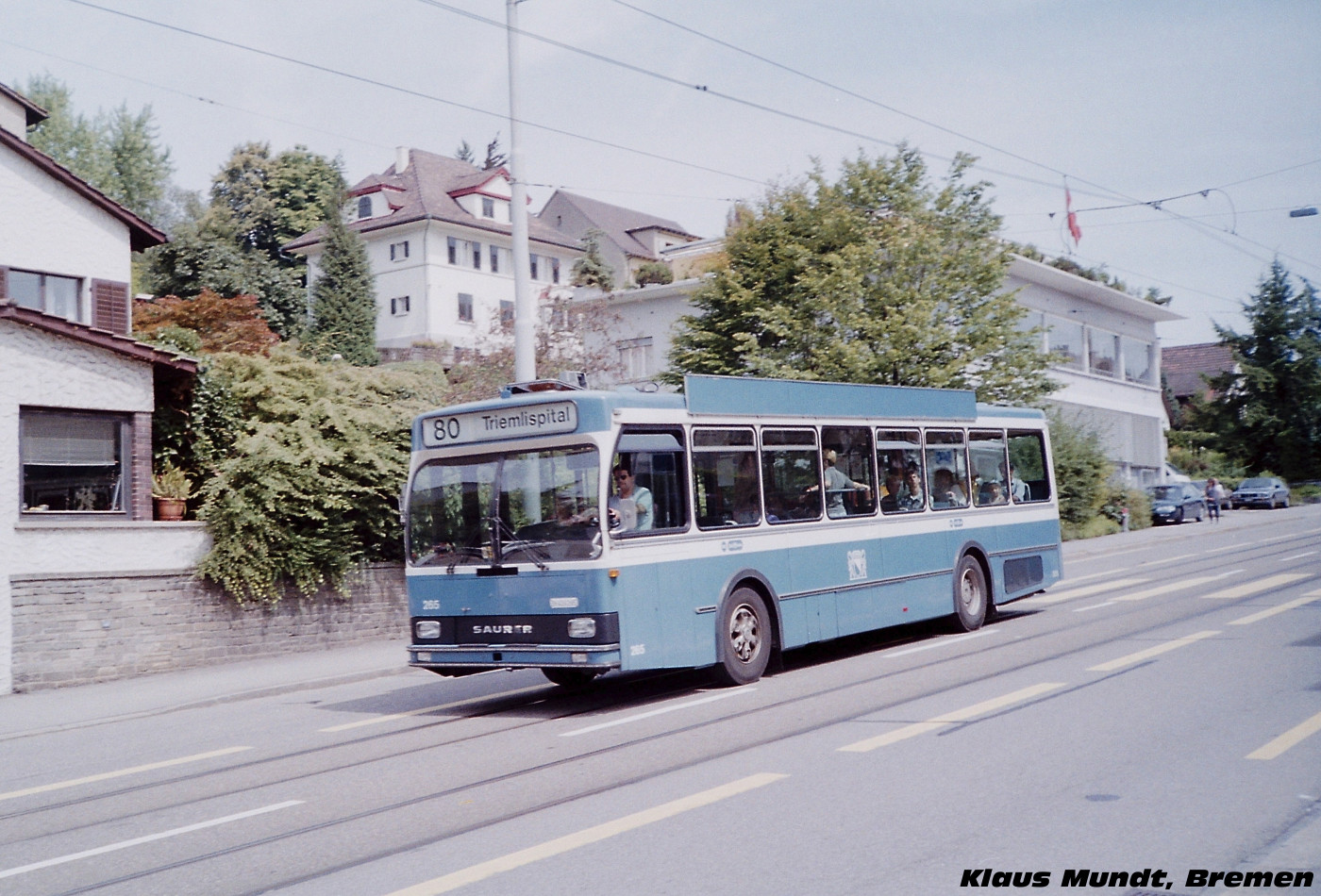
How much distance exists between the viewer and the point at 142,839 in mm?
7352

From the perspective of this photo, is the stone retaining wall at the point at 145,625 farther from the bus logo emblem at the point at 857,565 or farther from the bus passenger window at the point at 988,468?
the bus passenger window at the point at 988,468

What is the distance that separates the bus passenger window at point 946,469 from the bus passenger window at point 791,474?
8.93 feet

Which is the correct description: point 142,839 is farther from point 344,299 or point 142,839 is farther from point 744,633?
point 344,299

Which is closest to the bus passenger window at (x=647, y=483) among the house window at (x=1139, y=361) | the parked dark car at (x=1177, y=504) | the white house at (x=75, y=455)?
the white house at (x=75, y=455)

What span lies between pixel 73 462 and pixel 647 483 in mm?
9807

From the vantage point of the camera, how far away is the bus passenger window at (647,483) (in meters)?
11.4

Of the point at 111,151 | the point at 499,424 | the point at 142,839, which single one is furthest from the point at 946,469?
the point at 111,151

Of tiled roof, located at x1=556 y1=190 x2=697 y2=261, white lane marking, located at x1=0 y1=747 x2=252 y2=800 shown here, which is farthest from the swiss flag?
tiled roof, located at x1=556 y1=190 x2=697 y2=261

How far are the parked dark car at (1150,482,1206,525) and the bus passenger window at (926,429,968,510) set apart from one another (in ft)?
106

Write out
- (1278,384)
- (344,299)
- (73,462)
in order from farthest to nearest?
(1278,384)
(344,299)
(73,462)

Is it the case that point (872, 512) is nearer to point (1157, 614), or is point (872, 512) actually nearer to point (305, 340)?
point (1157, 614)

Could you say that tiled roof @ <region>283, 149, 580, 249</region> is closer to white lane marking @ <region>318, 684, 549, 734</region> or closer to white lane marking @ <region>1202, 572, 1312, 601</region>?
white lane marking @ <region>1202, 572, 1312, 601</region>

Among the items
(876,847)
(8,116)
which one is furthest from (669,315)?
(876,847)

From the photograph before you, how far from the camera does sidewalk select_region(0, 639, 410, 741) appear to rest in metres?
13.6
